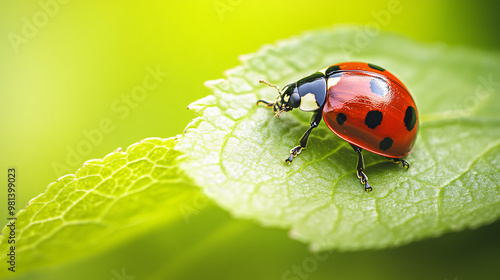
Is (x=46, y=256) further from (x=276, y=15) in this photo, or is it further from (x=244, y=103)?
(x=276, y=15)

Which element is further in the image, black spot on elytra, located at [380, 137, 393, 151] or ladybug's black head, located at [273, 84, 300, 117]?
ladybug's black head, located at [273, 84, 300, 117]

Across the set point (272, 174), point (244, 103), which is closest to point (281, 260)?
point (272, 174)

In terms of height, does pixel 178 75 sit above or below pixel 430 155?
above

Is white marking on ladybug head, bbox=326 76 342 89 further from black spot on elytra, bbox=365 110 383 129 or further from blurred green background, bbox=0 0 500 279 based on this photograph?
blurred green background, bbox=0 0 500 279

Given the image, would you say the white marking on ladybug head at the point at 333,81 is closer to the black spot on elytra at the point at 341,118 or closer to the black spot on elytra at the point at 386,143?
the black spot on elytra at the point at 341,118

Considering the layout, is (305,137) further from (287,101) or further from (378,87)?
(378,87)

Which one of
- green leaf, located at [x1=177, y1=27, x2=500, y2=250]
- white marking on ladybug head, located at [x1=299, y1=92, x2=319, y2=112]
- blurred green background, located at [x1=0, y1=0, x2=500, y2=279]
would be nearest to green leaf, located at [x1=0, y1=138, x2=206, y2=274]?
green leaf, located at [x1=177, y1=27, x2=500, y2=250]

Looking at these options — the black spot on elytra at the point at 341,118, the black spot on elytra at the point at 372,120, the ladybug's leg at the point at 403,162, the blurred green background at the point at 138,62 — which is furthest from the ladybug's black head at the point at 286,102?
the blurred green background at the point at 138,62

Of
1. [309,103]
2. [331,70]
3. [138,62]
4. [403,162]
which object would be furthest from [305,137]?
[138,62]
